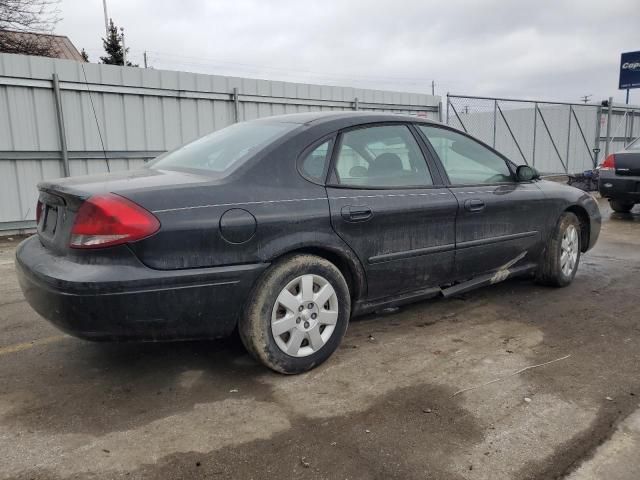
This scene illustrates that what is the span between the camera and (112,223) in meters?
2.50

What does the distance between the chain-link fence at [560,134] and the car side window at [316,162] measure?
11497mm

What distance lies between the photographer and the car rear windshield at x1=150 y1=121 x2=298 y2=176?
10.1ft

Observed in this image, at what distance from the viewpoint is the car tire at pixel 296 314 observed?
2822mm

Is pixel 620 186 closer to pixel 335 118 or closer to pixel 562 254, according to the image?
pixel 562 254

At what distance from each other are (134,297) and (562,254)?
3.72 meters

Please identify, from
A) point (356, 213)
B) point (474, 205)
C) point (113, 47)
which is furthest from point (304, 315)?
point (113, 47)

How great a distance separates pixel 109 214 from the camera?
251 cm

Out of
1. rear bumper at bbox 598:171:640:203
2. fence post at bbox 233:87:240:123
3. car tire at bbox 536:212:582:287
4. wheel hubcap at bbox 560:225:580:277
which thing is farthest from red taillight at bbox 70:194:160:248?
rear bumper at bbox 598:171:640:203

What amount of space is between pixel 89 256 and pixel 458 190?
2.46 metres

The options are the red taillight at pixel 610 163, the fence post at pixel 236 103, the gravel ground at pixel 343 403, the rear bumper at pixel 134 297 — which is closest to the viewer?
the gravel ground at pixel 343 403

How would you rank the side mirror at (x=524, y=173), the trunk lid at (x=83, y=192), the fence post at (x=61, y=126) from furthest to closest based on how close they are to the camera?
the fence post at (x=61, y=126) < the side mirror at (x=524, y=173) < the trunk lid at (x=83, y=192)

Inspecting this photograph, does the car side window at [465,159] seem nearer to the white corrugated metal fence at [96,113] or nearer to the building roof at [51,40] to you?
the white corrugated metal fence at [96,113]

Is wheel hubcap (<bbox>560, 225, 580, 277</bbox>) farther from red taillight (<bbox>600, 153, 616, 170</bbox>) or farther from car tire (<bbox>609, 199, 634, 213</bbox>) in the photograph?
car tire (<bbox>609, 199, 634, 213</bbox>)

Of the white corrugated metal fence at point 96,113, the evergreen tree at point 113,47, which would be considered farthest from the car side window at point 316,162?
the evergreen tree at point 113,47
